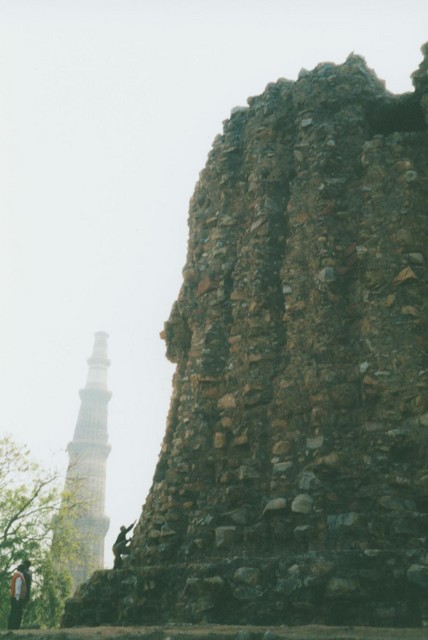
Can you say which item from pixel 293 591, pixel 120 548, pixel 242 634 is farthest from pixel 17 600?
pixel 242 634

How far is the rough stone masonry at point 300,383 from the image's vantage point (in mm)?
4504

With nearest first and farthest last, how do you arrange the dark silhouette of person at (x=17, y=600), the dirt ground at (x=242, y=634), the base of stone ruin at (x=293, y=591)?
1. the dirt ground at (x=242, y=634)
2. the base of stone ruin at (x=293, y=591)
3. the dark silhouette of person at (x=17, y=600)

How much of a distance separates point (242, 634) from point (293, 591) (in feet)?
2.96

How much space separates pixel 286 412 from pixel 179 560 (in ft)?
5.34

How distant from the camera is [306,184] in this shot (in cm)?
650

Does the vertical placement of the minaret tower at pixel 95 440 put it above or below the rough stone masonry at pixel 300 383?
above

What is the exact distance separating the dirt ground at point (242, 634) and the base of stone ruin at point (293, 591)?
14.0 inches

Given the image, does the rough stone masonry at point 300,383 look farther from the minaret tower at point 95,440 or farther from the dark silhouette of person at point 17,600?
the minaret tower at point 95,440

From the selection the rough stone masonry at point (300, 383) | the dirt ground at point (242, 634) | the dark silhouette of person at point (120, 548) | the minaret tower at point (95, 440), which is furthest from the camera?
the minaret tower at point (95, 440)

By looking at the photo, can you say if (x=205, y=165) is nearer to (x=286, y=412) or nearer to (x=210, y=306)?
(x=210, y=306)

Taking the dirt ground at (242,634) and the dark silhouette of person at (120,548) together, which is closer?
the dirt ground at (242,634)

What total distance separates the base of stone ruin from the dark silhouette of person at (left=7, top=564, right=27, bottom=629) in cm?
378

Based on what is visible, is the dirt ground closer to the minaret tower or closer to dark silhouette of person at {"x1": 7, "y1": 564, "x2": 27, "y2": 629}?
dark silhouette of person at {"x1": 7, "y1": 564, "x2": 27, "y2": 629}

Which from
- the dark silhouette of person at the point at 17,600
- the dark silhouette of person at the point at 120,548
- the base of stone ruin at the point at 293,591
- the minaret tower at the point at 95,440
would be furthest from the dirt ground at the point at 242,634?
the minaret tower at the point at 95,440
